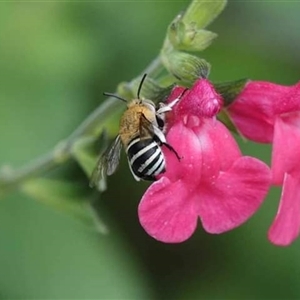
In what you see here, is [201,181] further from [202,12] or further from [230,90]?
[202,12]

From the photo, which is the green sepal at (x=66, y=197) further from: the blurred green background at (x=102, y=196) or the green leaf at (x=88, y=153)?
the blurred green background at (x=102, y=196)

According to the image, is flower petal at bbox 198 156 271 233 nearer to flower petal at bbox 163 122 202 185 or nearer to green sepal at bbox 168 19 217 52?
flower petal at bbox 163 122 202 185

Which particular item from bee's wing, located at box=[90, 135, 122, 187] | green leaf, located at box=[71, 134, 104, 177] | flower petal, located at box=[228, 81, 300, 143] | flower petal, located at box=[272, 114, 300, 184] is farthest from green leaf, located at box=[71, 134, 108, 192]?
flower petal, located at box=[272, 114, 300, 184]

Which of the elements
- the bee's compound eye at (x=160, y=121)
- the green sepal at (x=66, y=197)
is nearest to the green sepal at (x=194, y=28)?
the bee's compound eye at (x=160, y=121)

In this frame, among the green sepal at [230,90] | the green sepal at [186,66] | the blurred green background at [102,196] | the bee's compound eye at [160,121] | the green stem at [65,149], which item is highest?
the green sepal at [186,66]

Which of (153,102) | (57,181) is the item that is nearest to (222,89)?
(153,102)

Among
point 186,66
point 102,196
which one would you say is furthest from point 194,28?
point 102,196

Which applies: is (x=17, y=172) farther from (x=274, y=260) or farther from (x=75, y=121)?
(x=274, y=260)

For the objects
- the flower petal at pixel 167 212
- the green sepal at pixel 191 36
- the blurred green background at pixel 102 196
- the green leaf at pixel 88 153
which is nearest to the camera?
the flower petal at pixel 167 212
